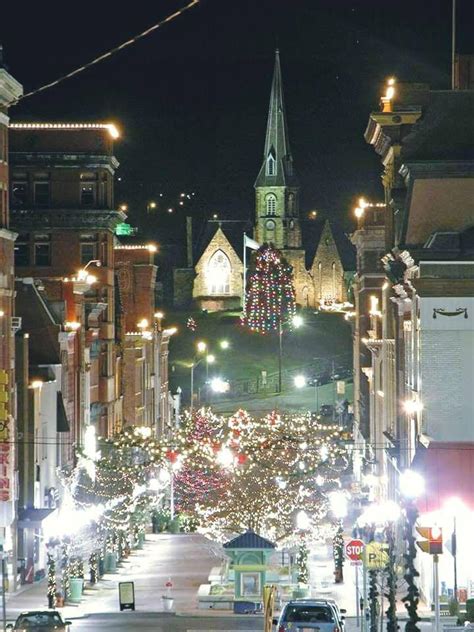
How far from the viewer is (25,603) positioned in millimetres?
56375

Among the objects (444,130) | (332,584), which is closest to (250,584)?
(332,584)

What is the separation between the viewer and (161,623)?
50062 millimetres

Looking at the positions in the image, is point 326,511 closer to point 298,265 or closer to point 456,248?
point 456,248

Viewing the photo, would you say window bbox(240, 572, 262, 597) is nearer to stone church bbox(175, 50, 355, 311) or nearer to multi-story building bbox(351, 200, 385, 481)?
multi-story building bbox(351, 200, 385, 481)

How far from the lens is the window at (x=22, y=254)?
95688mm

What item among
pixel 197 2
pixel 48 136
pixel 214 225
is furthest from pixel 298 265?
Result: pixel 197 2

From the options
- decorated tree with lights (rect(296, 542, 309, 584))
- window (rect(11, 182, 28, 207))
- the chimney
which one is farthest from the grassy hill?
decorated tree with lights (rect(296, 542, 309, 584))

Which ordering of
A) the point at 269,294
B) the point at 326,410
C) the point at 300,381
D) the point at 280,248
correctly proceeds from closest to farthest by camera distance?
the point at 326,410 < the point at 300,381 < the point at 269,294 < the point at 280,248

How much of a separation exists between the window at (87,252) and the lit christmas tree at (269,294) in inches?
2655

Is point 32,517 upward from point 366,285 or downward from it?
downward

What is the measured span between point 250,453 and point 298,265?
128 metres

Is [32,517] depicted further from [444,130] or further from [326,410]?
[326,410]

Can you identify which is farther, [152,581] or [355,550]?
[152,581]

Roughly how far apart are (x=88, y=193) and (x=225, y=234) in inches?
3797
